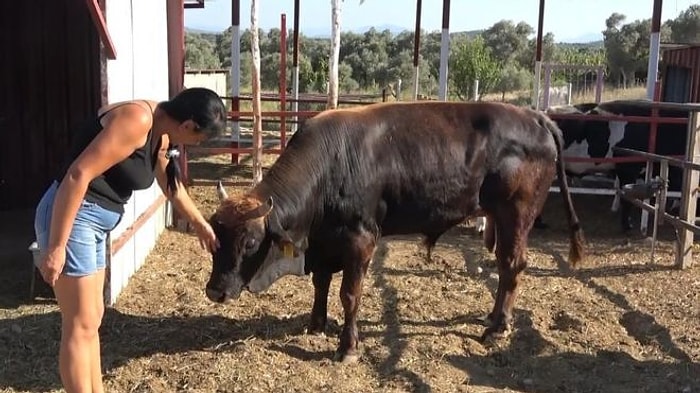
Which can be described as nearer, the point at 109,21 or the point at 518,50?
the point at 109,21

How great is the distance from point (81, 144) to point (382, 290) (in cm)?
350

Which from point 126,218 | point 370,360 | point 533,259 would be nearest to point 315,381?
point 370,360

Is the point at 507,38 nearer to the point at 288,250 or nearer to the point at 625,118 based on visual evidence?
the point at 625,118

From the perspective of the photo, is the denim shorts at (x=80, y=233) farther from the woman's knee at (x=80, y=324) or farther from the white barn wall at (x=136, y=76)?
the white barn wall at (x=136, y=76)

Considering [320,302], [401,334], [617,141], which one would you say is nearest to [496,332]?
[401,334]

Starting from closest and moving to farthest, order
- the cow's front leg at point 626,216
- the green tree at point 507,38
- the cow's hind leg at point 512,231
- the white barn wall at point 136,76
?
1. the cow's hind leg at point 512,231
2. the white barn wall at point 136,76
3. the cow's front leg at point 626,216
4. the green tree at point 507,38

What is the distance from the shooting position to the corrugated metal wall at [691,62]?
13.2 meters

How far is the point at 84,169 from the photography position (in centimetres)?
303

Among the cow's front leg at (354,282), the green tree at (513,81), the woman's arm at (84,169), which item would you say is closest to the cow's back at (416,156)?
the cow's front leg at (354,282)

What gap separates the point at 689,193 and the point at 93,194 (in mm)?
5652

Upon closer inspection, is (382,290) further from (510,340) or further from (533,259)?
(533,259)

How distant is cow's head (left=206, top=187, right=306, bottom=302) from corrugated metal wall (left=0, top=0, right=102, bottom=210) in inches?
189

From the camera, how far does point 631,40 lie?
42.7 metres

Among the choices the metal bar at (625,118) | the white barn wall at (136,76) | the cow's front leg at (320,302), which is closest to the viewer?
the cow's front leg at (320,302)
